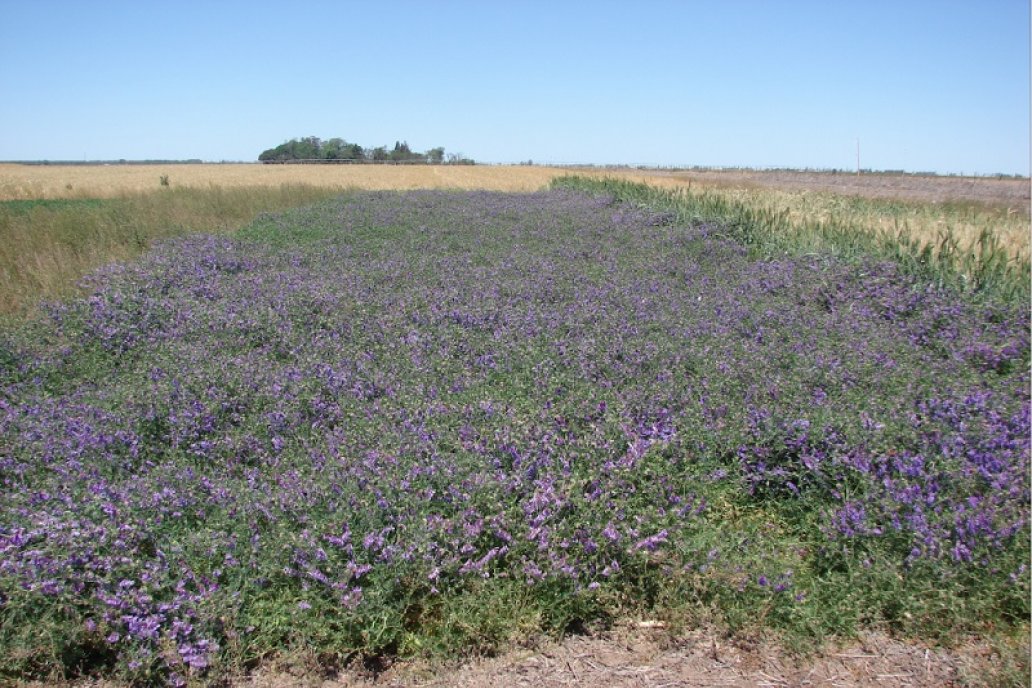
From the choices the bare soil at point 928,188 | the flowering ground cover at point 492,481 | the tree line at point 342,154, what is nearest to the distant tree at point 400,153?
the tree line at point 342,154

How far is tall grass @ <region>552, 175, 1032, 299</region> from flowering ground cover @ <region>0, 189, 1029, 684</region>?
51.6 inches

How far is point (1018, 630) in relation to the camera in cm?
295

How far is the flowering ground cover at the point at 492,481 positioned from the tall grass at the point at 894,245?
1.31 m

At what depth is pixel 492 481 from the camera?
3.32 meters

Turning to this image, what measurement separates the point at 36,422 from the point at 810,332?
20.1ft

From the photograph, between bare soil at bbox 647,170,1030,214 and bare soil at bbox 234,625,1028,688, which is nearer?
bare soil at bbox 234,625,1028,688

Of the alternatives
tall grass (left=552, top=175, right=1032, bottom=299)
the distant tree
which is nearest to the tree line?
the distant tree

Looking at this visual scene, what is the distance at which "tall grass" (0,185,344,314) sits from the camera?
9633 mm

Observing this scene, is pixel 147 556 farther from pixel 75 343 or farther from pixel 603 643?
pixel 75 343

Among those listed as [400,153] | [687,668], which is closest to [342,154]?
[400,153]

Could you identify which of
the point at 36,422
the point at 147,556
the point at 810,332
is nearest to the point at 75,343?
the point at 36,422

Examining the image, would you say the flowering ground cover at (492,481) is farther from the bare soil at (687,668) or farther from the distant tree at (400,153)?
the distant tree at (400,153)

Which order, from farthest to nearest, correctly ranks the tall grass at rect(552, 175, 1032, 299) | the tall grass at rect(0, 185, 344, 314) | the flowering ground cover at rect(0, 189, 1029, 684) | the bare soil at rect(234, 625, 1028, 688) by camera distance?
1. the tall grass at rect(0, 185, 344, 314)
2. the tall grass at rect(552, 175, 1032, 299)
3. the flowering ground cover at rect(0, 189, 1029, 684)
4. the bare soil at rect(234, 625, 1028, 688)

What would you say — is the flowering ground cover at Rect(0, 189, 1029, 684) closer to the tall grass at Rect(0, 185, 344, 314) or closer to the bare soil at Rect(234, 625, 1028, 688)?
the bare soil at Rect(234, 625, 1028, 688)
